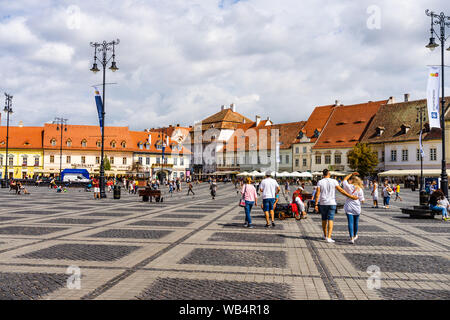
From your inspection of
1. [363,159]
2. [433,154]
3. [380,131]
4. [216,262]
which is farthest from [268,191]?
[380,131]

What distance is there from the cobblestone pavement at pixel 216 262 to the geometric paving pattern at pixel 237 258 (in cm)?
2

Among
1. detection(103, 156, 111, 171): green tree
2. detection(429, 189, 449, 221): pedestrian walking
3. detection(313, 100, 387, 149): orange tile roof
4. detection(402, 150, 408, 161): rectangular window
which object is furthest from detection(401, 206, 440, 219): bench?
detection(103, 156, 111, 171): green tree

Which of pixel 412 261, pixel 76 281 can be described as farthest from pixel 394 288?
pixel 76 281

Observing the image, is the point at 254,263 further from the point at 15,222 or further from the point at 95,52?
the point at 95,52

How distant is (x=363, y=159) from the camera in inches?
2360

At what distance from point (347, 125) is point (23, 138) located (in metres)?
58.8

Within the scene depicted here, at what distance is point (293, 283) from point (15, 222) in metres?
10.7

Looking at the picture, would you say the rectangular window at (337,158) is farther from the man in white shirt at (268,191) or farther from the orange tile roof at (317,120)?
the man in white shirt at (268,191)

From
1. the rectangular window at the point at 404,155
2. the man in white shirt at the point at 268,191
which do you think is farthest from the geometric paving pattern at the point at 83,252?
the rectangular window at the point at 404,155

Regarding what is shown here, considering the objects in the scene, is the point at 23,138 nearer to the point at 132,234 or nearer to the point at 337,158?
the point at 337,158

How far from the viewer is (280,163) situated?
81500 mm

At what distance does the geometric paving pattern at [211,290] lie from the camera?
17.7 ft

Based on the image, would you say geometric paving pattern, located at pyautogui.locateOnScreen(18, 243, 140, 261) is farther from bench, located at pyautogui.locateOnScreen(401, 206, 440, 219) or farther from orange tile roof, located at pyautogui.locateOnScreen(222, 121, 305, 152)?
orange tile roof, located at pyautogui.locateOnScreen(222, 121, 305, 152)

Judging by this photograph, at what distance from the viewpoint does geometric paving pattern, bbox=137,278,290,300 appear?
541cm
